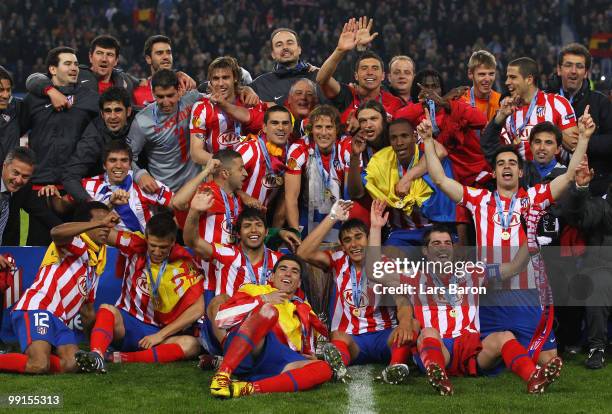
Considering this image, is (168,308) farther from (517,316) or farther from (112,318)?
(517,316)

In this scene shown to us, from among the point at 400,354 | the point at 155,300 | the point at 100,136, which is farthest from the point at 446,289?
the point at 100,136

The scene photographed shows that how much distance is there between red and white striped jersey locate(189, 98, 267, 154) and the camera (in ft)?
26.8

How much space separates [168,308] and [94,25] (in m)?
19.5

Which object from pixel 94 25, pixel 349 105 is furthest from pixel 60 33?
pixel 349 105

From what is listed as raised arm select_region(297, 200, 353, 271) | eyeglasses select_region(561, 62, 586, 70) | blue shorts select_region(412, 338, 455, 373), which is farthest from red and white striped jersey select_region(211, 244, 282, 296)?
eyeglasses select_region(561, 62, 586, 70)

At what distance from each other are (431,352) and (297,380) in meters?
0.85

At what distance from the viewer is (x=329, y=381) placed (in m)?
6.50

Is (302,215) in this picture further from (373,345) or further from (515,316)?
(515,316)

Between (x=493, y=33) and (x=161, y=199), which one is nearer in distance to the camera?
(x=161, y=199)

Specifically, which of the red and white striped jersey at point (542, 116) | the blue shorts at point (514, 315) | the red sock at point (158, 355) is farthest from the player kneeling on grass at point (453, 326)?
the red sock at point (158, 355)

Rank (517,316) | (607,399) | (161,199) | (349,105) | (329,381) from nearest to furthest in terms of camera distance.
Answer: (607,399)
(329,381)
(517,316)
(161,199)
(349,105)

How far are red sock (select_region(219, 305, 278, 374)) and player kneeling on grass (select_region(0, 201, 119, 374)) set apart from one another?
1.14m

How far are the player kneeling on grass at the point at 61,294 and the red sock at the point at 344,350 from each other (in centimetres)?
163

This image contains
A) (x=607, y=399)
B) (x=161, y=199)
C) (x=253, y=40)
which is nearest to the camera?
(x=607, y=399)
